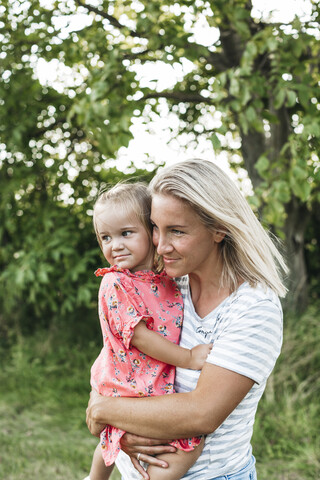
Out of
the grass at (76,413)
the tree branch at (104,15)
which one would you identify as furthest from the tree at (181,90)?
the grass at (76,413)

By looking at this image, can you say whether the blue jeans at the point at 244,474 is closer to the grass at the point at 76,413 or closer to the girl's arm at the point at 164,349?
the girl's arm at the point at 164,349

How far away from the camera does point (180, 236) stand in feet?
5.58

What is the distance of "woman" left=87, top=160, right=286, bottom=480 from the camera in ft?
4.99

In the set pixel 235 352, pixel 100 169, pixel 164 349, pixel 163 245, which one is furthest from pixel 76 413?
pixel 235 352

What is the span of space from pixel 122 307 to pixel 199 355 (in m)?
0.31

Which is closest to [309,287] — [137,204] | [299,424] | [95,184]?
[299,424]

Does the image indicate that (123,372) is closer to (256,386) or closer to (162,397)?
(162,397)

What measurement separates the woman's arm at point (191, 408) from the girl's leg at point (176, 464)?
0.08 meters

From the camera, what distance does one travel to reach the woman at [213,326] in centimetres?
152

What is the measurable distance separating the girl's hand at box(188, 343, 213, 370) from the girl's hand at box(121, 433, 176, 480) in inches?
9.8

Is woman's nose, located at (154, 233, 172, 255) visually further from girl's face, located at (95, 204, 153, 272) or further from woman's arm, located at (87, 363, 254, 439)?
woman's arm, located at (87, 363, 254, 439)

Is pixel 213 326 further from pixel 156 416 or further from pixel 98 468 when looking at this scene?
pixel 98 468

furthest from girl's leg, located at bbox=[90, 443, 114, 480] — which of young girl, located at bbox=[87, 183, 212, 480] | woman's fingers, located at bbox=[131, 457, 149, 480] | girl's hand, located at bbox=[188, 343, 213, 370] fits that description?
girl's hand, located at bbox=[188, 343, 213, 370]

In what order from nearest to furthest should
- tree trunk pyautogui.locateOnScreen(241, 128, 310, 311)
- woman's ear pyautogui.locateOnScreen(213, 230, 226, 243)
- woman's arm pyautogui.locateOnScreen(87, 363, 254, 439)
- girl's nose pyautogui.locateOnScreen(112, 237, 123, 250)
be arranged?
woman's arm pyautogui.locateOnScreen(87, 363, 254, 439)
woman's ear pyautogui.locateOnScreen(213, 230, 226, 243)
girl's nose pyautogui.locateOnScreen(112, 237, 123, 250)
tree trunk pyautogui.locateOnScreen(241, 128, 310, 311)
